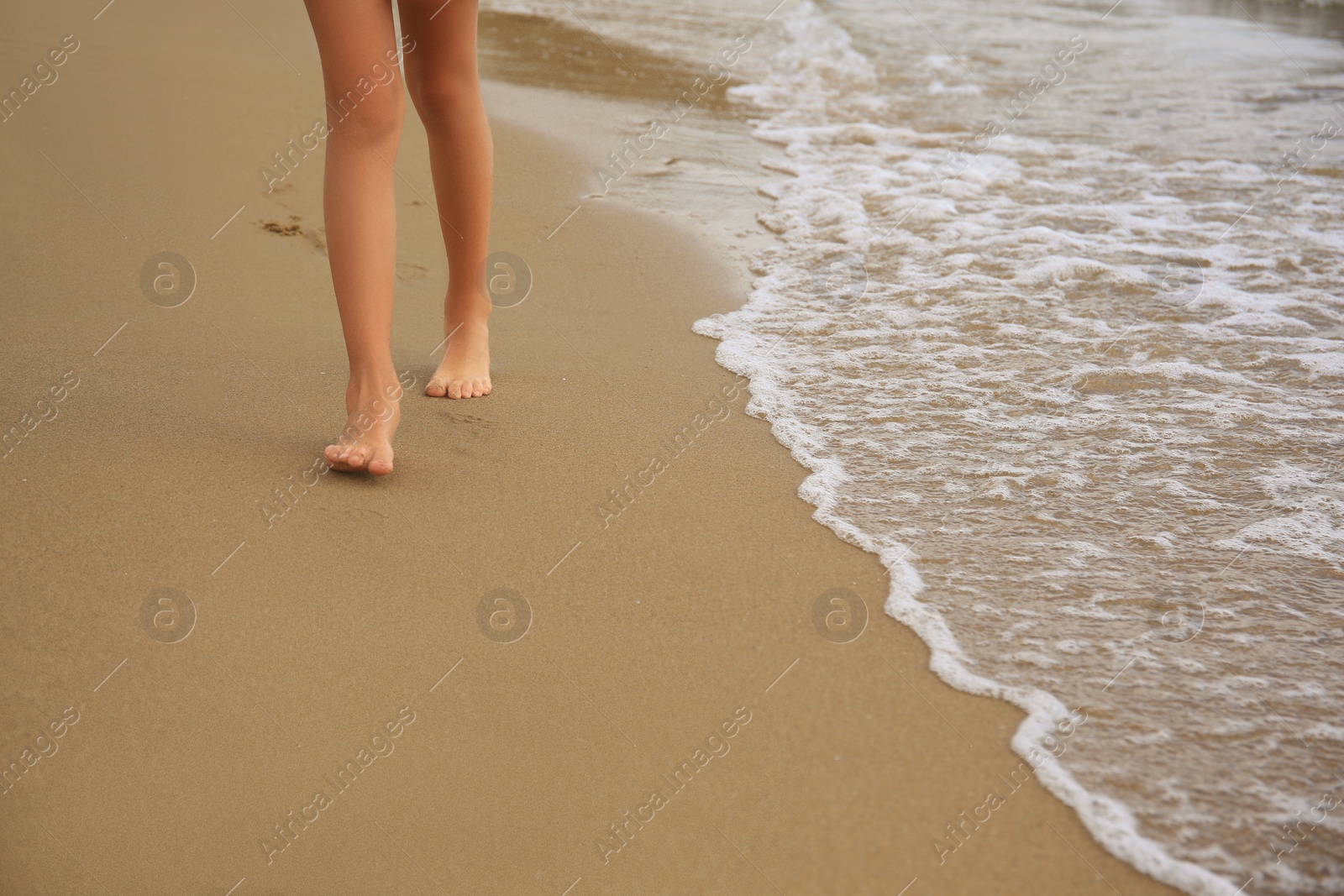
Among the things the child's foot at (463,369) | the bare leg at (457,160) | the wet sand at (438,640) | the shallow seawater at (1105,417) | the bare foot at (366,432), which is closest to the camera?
the wet sand at (438,640)

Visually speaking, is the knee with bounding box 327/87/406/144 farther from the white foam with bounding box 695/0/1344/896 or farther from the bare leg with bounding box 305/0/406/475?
the white foam with bounding box 695/0/1344/896

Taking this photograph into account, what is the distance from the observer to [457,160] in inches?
90.0

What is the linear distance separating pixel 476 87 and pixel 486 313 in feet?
1.70

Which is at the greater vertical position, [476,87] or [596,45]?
[476,87]

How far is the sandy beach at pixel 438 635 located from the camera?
1.32 metres

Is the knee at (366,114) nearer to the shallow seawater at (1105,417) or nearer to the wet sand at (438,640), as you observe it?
the wet sand at (438,640)

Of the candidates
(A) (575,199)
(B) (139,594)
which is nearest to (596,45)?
(A) (575,199)

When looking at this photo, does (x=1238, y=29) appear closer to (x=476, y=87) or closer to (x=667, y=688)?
(x=476, y=87)

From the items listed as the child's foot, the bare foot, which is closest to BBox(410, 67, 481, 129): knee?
the child's foot

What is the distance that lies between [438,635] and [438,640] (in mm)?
11

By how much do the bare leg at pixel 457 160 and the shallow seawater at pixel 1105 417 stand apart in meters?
0.68

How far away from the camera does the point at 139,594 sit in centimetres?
165

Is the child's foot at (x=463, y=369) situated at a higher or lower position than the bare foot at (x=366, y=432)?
lower

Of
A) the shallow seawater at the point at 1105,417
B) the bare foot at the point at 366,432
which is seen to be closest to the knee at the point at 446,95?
the bare foot at the point at 366,432
